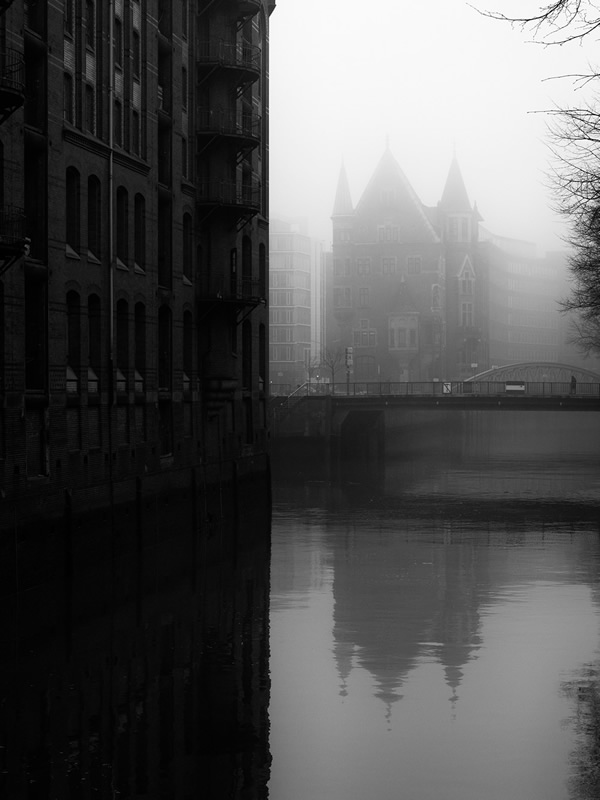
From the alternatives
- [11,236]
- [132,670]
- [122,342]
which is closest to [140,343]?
[122,342]

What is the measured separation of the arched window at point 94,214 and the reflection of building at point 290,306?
9826 centimetres

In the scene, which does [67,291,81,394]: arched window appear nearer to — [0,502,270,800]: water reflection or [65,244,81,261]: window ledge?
[65,244,81,261]: window ledge

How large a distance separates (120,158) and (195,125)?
25.9 feet

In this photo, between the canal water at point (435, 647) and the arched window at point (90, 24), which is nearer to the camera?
the canal water at point (435, 647)

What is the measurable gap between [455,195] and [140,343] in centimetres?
10175

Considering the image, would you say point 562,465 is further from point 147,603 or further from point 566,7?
point 566,7

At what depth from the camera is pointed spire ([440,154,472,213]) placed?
138 m

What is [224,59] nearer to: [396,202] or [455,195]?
[396,202]

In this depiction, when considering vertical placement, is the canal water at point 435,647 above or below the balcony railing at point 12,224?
below

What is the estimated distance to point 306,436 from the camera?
8400cm

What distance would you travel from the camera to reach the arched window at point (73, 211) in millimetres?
34969

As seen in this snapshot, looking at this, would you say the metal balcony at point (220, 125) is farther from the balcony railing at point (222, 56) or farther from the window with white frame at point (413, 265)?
the window with white frame at point (413, 265)

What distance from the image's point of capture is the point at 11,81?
28016 mm

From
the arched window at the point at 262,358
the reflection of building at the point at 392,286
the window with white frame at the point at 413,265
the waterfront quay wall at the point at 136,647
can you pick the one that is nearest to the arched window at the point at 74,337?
the waterfront quay wall at the point at 136,647
